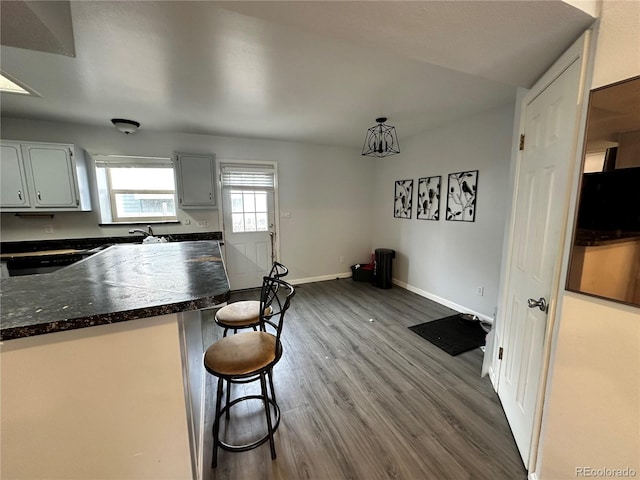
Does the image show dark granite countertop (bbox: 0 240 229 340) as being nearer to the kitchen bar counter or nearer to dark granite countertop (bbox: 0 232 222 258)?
the kitchen bar counter

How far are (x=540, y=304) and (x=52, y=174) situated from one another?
4.72m

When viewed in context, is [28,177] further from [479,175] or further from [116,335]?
[479,175]

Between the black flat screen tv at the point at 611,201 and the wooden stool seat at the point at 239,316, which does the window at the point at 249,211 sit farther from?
the black flat screen tv at the point at 611,201

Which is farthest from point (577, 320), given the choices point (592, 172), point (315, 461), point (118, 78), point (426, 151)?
point (118, 78)

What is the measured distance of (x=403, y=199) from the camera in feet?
13.8

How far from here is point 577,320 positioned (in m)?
1.08

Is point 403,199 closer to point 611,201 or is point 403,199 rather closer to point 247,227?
point 247,227

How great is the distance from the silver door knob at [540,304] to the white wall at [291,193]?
140 inches

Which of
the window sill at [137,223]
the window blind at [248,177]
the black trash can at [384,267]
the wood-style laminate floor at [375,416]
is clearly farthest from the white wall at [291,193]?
the wood-style laminate floor at [375,416]

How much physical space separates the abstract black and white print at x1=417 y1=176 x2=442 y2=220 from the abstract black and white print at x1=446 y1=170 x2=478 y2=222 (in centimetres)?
18

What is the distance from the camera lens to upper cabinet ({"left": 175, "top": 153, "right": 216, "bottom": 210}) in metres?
3.61

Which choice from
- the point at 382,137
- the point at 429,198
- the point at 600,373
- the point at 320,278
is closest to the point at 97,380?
the point at 600,373

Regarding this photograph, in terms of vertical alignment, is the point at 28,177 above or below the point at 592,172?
above

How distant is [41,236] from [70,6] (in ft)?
10.3
